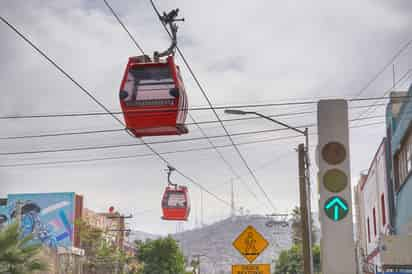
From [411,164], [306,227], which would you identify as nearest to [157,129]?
[306,227]

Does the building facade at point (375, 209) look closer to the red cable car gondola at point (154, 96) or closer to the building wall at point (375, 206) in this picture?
the building wall at point (375, 206)

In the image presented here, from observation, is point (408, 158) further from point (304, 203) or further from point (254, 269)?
point (254, 269)

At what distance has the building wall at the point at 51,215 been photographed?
8538 cm

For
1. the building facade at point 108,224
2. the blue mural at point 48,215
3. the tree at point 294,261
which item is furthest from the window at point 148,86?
the tree at point 294,261

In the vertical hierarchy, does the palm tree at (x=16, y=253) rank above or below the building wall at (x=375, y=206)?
below

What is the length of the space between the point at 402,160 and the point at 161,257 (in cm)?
5161

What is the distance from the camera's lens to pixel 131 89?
18547 mm

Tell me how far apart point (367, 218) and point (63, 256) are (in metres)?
26.9

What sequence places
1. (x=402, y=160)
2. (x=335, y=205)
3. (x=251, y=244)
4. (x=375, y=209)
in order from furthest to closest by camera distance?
(x=375, y=209), (x=402, y=160), (x=251, y=244), (x=335, y=205)

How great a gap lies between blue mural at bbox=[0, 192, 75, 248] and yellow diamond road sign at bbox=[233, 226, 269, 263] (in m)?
66.7

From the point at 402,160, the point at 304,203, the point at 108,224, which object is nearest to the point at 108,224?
the point at 108,224

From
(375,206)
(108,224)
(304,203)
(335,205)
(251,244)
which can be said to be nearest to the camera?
(335,205)

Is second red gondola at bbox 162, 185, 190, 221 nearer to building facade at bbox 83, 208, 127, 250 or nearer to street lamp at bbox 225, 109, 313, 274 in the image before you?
street lamp at bbox 225, 109, 313, 274

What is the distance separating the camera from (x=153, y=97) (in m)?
18.5
